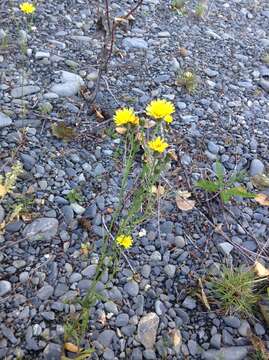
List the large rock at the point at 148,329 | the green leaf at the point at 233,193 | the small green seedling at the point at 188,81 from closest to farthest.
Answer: the large rock at the point at 148,329 < the green leaf at the point at 233,193 < the small green seedling at the point at 188,81

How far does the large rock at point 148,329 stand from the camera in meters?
1.95

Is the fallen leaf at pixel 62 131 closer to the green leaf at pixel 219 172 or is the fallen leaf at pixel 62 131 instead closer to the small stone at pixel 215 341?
the green leaf at pixel 219 172

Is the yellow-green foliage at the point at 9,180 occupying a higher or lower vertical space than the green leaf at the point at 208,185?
higher

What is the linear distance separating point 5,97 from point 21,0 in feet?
3.87

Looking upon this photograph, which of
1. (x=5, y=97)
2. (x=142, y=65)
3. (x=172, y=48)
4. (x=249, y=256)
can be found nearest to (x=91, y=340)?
(x=249, y=256)

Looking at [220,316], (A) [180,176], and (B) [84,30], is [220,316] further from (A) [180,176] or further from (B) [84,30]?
(B) [84,30]

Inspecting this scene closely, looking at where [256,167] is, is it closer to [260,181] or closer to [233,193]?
Result: [260,181]

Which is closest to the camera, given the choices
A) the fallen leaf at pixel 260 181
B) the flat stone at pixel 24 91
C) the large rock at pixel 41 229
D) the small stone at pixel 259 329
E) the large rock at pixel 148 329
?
the large rock at pixel 148 329

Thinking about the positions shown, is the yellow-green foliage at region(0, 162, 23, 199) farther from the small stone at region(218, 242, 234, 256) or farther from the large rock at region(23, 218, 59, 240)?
the small stone at region(218, 242, 234, 256)

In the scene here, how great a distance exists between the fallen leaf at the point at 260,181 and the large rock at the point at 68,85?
1199mm

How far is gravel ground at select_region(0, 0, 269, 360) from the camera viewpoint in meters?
1.99

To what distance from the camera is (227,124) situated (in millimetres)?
3072

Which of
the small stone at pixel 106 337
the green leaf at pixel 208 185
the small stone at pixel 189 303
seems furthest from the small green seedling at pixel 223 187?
the small stone at pixel 106 337

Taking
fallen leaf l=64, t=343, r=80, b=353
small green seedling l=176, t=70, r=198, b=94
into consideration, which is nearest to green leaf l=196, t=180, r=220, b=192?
small green seedling l=176, t=70, r=198, b=94
